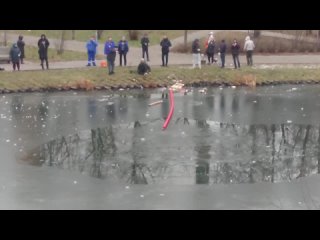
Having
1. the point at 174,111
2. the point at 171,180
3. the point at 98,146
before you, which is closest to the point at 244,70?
the point at 174,111

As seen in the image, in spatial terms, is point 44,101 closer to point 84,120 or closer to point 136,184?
point 84,120

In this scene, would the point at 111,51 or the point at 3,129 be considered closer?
the point at 3,129

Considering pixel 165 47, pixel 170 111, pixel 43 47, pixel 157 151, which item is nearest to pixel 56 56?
pixel 43 47

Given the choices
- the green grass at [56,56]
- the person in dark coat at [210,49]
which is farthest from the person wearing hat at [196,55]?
the green grass at [56,56]

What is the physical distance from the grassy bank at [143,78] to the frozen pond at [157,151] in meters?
1.00

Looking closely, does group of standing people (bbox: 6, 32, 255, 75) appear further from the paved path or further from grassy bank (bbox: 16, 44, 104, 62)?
grassy bank (bbox: 16, 44, 104, 62)

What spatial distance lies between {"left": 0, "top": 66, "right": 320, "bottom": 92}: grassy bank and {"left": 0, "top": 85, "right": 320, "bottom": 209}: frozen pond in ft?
3.29

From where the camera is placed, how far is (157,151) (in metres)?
18.3

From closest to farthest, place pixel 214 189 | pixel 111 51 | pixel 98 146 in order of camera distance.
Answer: pixel 214 189
pixel 98 146
pixel 111 51

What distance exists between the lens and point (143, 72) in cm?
2895

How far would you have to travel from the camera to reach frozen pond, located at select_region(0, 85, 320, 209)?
1456 centimetres

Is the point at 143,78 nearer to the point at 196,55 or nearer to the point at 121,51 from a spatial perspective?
the point at 121,51

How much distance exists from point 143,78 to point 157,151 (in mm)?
10790

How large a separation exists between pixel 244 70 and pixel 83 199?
17.2m
